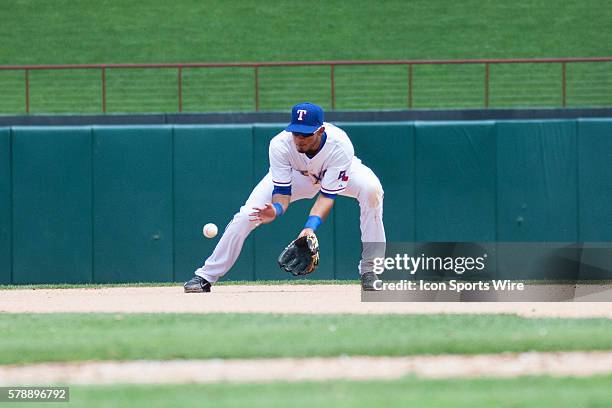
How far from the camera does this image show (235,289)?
10023 millimetres

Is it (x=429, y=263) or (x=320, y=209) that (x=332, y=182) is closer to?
(x=320, y=209)

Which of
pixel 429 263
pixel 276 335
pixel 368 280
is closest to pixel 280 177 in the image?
pixel 368 280

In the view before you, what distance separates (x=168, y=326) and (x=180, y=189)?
14.8 ft

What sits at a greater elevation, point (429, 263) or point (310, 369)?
point (429, 263)

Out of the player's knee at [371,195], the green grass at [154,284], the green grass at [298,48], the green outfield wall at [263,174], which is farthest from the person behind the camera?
the green grass at [298,48]

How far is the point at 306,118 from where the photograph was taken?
851 cm

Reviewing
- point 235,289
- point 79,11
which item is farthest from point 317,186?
point 79,11

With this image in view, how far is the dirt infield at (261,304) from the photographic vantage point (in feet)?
25.7

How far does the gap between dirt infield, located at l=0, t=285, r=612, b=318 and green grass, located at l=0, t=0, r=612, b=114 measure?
336 inches

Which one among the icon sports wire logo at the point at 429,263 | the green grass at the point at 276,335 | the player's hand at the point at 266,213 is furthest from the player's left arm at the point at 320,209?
the green grass at the point at 276,335

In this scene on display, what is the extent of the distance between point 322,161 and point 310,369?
132 inches

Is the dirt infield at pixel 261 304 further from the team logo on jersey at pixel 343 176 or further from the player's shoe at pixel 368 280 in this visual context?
the team logo on jersey at pixel 343 176

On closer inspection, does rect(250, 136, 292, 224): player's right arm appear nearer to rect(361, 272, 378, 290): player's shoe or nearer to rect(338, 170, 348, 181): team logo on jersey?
rect(338, 170, 348, 181): team logo on jersey

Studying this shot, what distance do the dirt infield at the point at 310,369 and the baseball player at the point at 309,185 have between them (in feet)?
8.67
